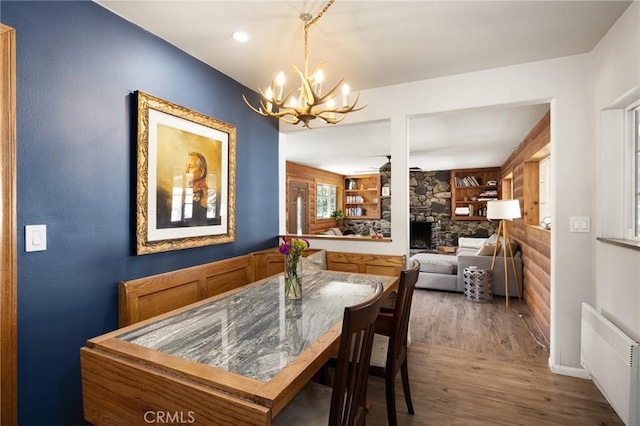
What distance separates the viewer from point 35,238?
1.63m

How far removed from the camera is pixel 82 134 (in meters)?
1.85

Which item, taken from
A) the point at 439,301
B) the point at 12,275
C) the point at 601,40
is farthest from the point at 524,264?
the point at 12,275

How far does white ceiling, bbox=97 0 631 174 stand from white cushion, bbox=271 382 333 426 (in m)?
2.08

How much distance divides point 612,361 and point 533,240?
2.46 m

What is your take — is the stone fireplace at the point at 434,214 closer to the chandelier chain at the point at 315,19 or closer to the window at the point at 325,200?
the window at the point at 325,200

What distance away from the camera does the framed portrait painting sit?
218 cm

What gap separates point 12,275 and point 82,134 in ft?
2.71

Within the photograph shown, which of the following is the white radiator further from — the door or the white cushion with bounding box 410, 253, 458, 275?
the door

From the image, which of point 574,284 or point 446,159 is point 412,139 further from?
point 574,284

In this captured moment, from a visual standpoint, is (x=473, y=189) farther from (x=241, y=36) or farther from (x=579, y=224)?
(x=241, y=36)

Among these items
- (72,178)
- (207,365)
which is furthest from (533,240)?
(72,178)

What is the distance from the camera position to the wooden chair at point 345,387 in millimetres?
1078

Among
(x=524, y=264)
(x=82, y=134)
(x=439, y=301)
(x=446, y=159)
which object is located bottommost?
(x=439, y=301)

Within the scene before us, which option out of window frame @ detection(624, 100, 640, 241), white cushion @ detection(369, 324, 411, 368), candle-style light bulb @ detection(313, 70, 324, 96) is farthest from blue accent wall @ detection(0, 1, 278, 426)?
window frame @ detection(624, 100, 640, 241)
